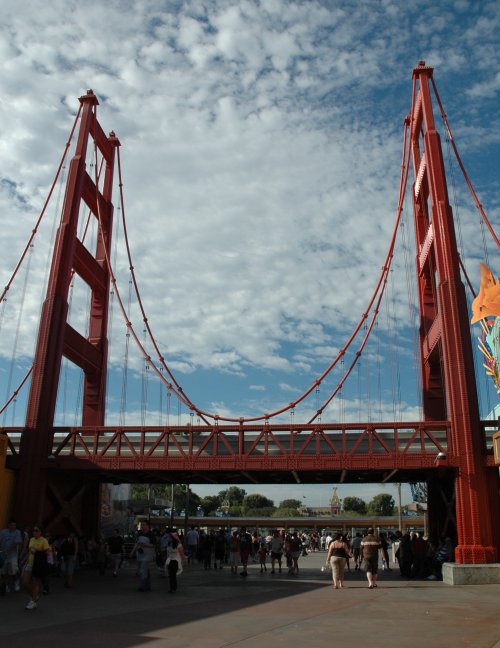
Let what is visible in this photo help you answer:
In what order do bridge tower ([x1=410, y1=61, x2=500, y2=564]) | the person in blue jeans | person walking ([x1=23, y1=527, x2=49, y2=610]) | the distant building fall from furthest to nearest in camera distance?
the distant building
bridge tower ([x1=410, y1=61, x2=500, y2=564])
the person in blue jeans
person walking ([x1=23, y1=527, x2=49, y2=610])

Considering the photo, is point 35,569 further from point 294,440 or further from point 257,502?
point 257,502

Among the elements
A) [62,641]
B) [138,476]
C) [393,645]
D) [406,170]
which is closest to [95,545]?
[138,476]

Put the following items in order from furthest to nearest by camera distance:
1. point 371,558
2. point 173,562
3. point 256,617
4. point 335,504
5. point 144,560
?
point 335,504 → point 371,558 → point 144,560 → point 173,562 → point 256,617

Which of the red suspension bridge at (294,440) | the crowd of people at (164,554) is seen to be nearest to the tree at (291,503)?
the crowd of people at (164,554)

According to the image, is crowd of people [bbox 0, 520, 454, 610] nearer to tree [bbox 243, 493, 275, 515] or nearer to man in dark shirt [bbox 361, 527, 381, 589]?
man in dark shirt [bbox 361, 527, 381, 589]

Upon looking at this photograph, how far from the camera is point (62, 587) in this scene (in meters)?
18.8

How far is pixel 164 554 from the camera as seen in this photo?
24.6 meters

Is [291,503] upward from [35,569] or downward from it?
upward

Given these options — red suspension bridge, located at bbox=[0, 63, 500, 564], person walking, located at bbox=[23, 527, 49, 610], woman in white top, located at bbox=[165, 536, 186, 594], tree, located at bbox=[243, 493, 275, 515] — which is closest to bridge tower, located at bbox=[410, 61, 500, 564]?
red suspension bridge, located at bbox=[0, 63, 500, 564]

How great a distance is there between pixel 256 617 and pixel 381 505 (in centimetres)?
15792

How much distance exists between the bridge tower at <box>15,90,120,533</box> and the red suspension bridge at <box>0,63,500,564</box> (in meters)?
0.05

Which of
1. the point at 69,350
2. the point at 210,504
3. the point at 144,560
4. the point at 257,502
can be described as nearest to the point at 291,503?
the point at 257,502

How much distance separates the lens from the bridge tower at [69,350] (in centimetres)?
2430

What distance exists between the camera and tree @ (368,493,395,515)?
159 meters
